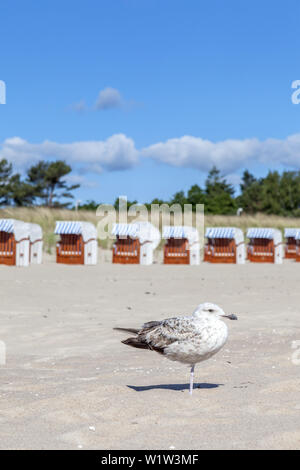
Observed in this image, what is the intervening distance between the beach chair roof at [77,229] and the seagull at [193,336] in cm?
1800

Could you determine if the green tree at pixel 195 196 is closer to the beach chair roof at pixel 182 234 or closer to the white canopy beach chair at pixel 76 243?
the beach chair roof at pixel 182 234

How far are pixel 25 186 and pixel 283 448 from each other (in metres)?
61.8

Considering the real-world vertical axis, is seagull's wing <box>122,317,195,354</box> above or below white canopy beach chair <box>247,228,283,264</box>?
below

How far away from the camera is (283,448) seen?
3672 millimetres

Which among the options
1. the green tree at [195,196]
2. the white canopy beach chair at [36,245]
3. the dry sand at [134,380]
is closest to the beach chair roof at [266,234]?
the white canopy beach chair at [36,245]

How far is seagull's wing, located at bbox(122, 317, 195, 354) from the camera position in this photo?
4.77m

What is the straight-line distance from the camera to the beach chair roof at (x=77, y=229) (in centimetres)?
2291

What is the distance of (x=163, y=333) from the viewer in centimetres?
Answer: 497

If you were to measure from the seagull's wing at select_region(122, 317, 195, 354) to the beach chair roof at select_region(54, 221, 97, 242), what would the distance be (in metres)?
17.8

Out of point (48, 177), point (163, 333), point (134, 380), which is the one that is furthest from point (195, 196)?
point (163, 333)

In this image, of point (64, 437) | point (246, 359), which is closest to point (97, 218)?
point (246, 359)

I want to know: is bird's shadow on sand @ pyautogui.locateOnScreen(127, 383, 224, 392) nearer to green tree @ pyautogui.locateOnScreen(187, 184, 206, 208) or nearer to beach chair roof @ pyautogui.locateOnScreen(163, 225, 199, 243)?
beach chair roof @ pyautogui.locateOnScreen(163, 225, 199, 243)

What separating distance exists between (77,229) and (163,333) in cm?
1825

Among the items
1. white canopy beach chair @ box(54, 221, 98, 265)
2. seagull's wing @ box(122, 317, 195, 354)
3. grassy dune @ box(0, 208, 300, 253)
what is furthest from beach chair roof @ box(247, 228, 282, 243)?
seagull's wing @ box(122, 317, 195, 354)
